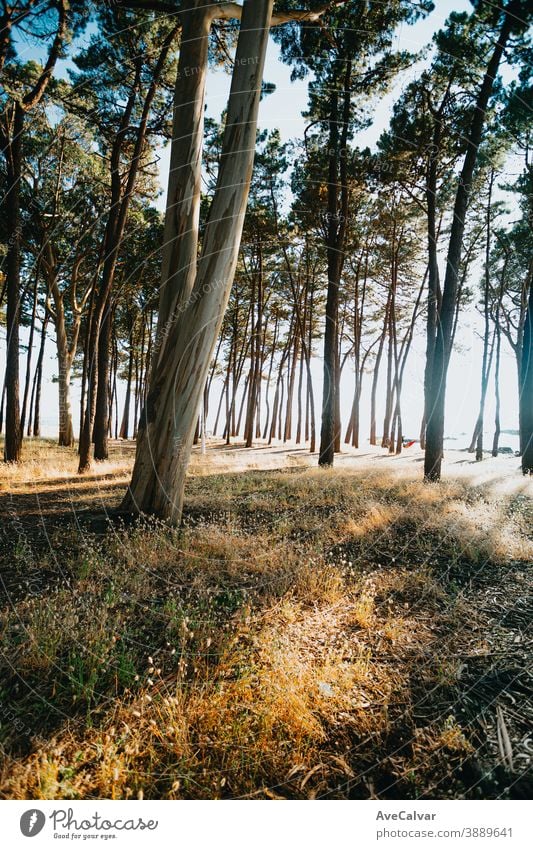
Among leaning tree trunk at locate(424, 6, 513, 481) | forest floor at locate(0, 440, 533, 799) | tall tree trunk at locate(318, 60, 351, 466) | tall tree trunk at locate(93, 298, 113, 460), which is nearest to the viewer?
forest floor at locate(0, 440, 533, 799)

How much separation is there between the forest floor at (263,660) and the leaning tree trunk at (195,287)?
32.3 inches

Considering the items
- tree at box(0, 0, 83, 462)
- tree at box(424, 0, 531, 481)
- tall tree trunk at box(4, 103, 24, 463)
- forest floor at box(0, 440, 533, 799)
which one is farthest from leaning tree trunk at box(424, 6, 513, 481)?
tall tree trunk at box(4, 103, 24, 463)

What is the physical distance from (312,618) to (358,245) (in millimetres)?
17389

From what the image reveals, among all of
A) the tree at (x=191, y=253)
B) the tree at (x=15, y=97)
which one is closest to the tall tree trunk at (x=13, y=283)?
the tree at (x=15, y=97)

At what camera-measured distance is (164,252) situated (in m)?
5.60

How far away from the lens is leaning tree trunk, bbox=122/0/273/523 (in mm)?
4918

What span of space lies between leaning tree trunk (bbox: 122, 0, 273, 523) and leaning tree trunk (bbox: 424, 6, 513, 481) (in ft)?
21.5

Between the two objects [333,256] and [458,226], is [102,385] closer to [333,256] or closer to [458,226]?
[333,256]

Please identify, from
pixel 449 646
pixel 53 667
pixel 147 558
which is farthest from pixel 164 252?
pixel 449 646

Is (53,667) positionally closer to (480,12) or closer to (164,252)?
(164,252)

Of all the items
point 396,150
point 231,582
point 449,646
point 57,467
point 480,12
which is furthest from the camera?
point 396,150

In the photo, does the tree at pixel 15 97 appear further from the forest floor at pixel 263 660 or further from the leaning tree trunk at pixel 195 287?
the forest floor at pixel 263 660

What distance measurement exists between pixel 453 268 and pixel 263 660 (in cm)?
1040

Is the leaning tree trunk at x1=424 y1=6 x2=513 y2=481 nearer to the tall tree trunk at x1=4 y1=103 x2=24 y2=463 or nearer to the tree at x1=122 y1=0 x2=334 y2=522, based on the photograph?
the tree at x1=122 y1=0 x2=334 y2=522
